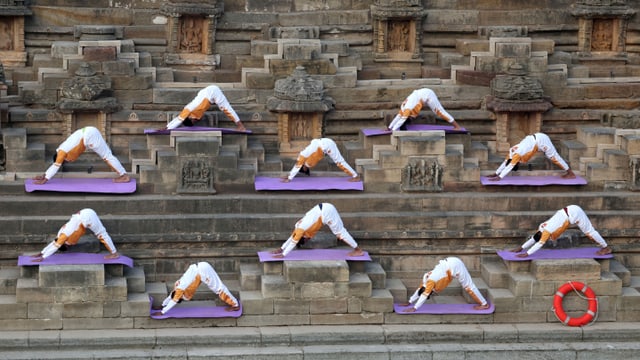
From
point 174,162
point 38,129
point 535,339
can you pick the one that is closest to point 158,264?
point 174,162

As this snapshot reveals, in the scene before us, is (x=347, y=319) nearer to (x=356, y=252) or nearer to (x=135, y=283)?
(x=356, y=252)

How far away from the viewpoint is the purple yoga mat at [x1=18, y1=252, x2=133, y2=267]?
4244 cm

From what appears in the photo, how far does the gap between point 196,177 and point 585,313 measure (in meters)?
9.30

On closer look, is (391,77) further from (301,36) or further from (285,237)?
(285,237)

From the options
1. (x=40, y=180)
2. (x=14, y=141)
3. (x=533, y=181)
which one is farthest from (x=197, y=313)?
(x=533, y=181)

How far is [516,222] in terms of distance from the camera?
44875 millimetres

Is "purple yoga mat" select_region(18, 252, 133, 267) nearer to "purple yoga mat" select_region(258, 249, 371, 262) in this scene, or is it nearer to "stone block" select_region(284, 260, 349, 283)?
"purple yoga mat" select_region(258, 249, 371, 262)

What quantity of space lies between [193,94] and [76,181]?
4412 mm

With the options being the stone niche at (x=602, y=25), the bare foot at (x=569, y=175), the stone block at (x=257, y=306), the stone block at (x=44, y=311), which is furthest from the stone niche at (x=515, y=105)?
the stone block at (x=44, y=311)

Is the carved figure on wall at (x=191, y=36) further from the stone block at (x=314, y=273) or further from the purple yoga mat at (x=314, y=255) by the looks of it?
the stone block at (x=314, y=273)

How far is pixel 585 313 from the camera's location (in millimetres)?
43344

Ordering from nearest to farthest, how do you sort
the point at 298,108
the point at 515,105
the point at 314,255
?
the point at 314,255 < the point at 298,108 < the point at 515,105

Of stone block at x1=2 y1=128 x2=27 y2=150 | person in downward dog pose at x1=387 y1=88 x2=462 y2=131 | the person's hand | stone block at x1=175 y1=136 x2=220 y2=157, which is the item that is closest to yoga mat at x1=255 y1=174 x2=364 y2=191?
stone block at x1=175 y1=136 x2=220 y2=157

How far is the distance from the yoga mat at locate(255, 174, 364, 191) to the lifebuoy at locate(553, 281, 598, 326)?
17.3ft
